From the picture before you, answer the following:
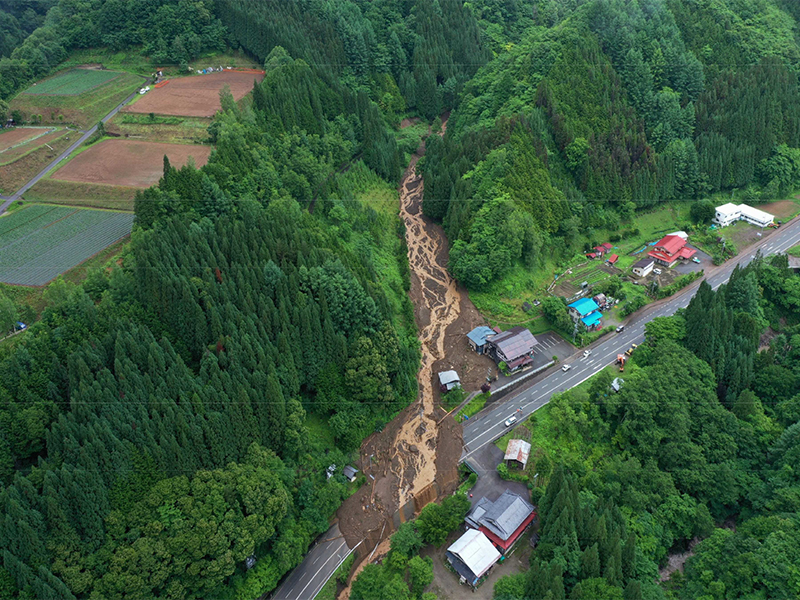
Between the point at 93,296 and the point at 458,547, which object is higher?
the point at 93,296

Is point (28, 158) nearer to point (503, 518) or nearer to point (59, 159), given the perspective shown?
point (59, 159)

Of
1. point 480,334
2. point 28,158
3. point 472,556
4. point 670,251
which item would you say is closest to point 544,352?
point 480,334

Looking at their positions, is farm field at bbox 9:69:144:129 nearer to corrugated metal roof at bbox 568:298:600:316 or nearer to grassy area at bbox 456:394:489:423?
grassy area at bbox 456:394:489:423

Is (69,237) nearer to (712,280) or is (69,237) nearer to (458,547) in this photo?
(458,547)

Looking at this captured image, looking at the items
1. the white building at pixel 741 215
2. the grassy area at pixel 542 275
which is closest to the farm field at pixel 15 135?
the grassy area at pixel 542 275

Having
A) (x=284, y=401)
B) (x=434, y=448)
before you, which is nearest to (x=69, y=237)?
(x=284, y=401)
